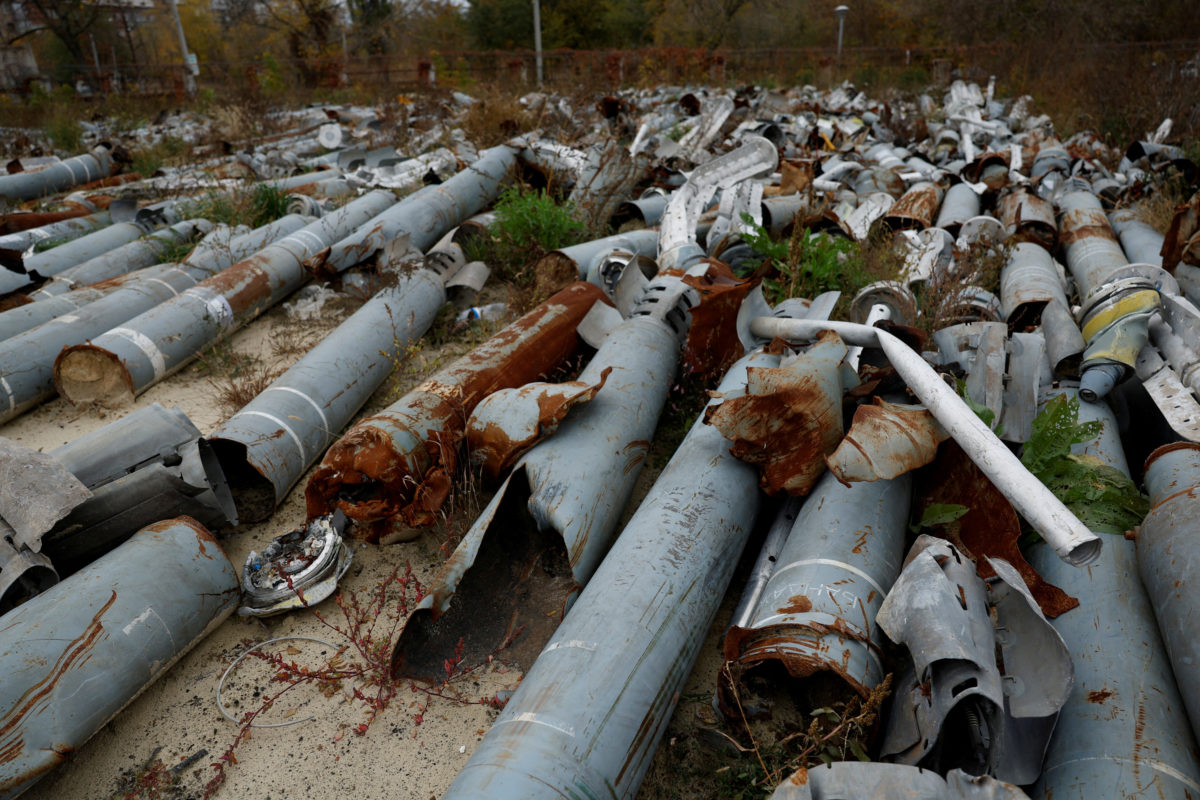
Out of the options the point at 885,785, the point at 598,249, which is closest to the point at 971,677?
the point at 885,785

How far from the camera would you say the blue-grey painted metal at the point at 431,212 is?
5453mm

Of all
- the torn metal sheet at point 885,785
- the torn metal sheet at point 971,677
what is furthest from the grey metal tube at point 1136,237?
the torn metal sheet at point 885,785

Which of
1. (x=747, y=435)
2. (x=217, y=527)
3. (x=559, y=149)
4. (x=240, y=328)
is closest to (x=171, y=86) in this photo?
(x=559, y=149)

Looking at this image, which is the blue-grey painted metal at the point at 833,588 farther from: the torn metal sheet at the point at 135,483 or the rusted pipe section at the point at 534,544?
the torn metal sheet at the point at 135,483

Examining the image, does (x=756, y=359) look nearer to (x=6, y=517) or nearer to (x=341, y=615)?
(x=341, y=615)

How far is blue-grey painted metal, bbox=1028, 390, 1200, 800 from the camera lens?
1706mm

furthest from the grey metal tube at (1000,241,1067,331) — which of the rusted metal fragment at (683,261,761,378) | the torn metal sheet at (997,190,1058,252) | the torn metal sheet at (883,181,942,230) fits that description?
the rusted metal fragment at (683,261,761,378)

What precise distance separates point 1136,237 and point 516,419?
5.34 meters

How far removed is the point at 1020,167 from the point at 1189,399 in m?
5.82

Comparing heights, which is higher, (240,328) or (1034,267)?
(1034,267)

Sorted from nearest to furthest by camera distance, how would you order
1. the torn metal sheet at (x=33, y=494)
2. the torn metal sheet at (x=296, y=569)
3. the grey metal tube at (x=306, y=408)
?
the torn metal sheet at (x=33, y=494), the torn metal sheet at (x=296, y=569), the grey metal tube at (x=306, y=408)

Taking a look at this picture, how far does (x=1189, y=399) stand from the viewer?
2928 millimetres

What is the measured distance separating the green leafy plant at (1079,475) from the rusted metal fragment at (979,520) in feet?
1.17

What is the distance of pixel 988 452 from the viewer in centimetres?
225
